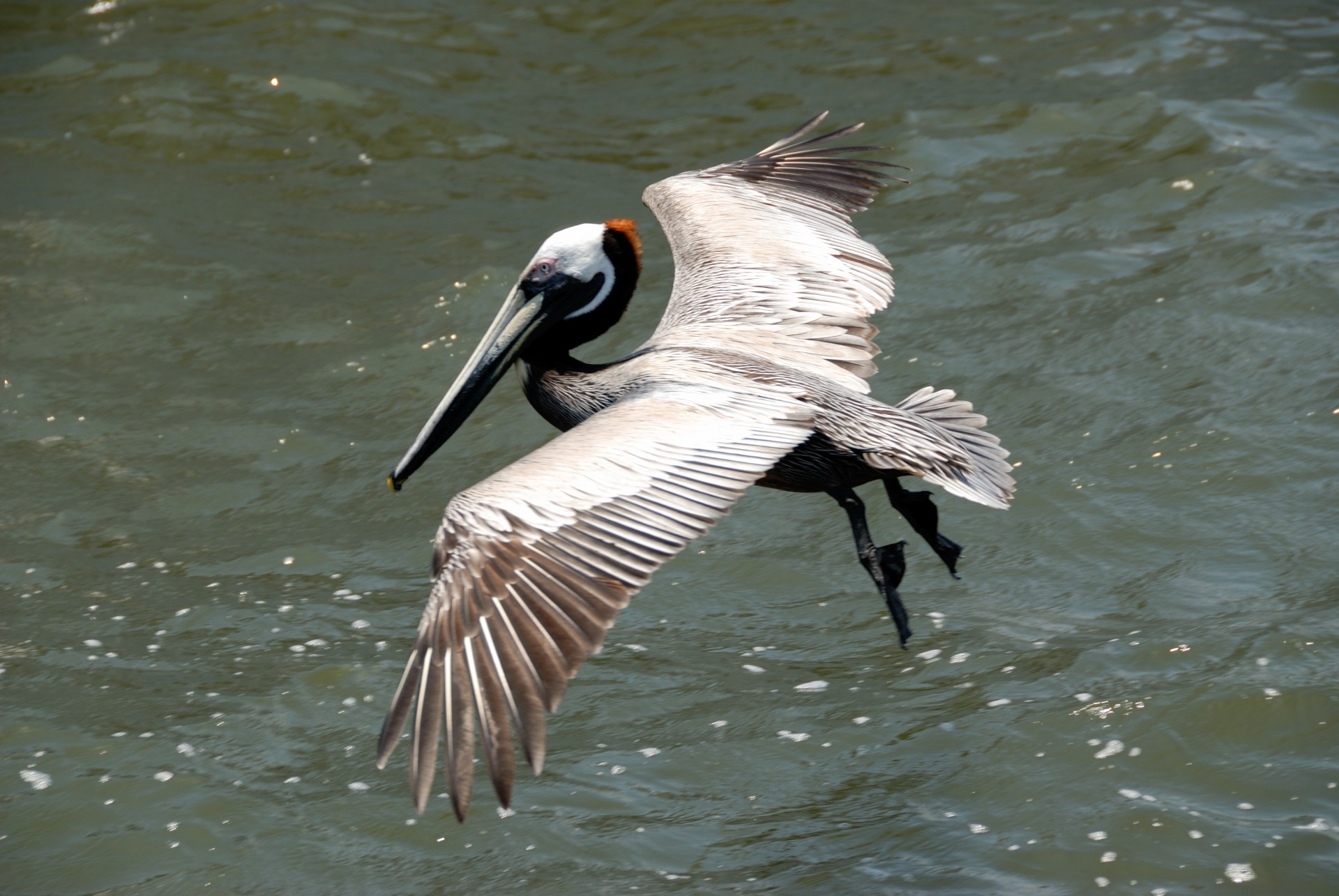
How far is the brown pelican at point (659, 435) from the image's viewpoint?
3.49 meters

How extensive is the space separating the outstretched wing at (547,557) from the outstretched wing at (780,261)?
3.18 ft

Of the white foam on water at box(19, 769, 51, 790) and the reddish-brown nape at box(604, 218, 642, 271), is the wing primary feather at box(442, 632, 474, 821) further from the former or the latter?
the reddish-brown nape at box(604, 218, 642, 271)

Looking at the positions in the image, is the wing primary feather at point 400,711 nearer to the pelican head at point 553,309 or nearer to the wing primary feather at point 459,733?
the wing primary feather at point 459,733

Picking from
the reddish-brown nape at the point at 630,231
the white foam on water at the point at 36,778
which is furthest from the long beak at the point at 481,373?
the white foam on water at the point at 36,778

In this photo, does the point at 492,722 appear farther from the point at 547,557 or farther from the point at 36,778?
the point at 36,778

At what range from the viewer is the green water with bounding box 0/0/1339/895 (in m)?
4.60

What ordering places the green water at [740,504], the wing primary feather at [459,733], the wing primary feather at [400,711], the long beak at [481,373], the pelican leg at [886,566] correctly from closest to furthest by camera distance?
the wing primary feather at [459,733] < the wing primary feather at [400,711] < the green water at [740,504] < the pelican leg at [886,566] < the long beak at [481,373]

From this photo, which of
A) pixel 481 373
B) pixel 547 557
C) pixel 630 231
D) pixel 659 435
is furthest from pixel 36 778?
pixel 630 231

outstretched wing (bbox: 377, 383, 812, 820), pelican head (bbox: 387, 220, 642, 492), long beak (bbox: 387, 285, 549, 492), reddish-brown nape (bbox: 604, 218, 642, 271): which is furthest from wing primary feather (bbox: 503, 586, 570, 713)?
reddish-brown nape (bbox: 604, 218, 642, 271)

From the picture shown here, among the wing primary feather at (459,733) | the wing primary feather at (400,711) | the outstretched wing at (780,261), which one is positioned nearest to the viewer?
the wing primary feather at (459,733)

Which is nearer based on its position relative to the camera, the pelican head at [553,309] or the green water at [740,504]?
the green water at [740,504]

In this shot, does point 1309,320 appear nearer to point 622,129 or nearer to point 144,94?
point 622,129

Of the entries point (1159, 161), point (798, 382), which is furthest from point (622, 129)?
point (798, 382)

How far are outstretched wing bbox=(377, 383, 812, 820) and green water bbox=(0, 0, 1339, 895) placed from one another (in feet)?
3.74
